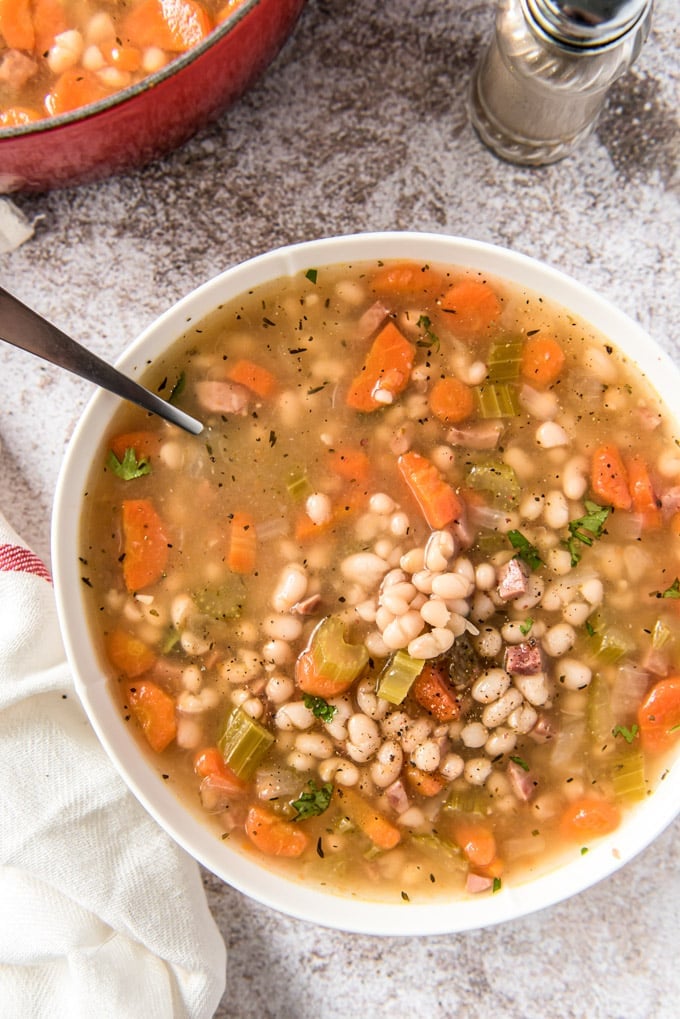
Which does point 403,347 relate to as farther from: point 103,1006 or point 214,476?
point 103,1006

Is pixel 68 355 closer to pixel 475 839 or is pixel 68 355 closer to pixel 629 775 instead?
pixel 475 839

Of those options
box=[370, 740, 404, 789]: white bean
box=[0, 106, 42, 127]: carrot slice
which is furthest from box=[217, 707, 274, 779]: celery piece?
box=[0, 106, 42, 127]: carrot slice

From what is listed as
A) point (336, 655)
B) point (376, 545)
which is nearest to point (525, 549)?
point (376, 545)

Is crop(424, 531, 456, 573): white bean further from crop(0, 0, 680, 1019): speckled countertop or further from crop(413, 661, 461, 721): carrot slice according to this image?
crop(0, 0, 680, 1019): speckled countertop

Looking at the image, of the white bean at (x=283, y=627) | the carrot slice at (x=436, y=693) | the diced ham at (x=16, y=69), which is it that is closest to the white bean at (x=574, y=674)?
the carrot slice at (x=436, y=693)

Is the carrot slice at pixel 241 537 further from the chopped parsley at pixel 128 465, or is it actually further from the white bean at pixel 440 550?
the white bean at pixel 440 550

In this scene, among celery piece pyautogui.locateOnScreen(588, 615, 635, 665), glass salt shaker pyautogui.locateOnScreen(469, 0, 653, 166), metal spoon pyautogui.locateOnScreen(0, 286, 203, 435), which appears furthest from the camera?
celery piece pyautogui.locateOnScreen(588, 615, 635, 665)

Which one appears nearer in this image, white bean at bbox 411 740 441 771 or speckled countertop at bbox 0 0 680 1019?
white bean at bbox 411 740 441 771
